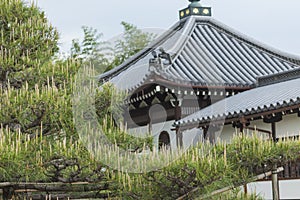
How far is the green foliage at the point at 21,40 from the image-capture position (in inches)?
241

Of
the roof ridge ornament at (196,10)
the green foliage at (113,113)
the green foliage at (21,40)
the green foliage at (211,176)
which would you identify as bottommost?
the green foliage at (211,176)

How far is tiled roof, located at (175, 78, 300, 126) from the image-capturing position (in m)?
10.5

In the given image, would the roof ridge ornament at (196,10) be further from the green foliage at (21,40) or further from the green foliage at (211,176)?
the green foliage at (211,176)

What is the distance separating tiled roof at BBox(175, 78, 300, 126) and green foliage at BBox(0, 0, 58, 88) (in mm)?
5309

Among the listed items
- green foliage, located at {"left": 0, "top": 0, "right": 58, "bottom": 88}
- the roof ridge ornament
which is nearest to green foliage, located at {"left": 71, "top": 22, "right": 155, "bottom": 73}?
the roof ridge ornament

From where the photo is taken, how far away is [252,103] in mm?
11344

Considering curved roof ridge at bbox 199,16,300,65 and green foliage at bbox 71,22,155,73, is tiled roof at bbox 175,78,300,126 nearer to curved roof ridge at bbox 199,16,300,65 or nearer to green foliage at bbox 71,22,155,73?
curved roof ridge at bbox 199,16,300,65

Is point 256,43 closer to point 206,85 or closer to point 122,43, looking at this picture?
point 206,85

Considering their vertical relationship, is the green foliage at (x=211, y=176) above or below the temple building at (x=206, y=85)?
below

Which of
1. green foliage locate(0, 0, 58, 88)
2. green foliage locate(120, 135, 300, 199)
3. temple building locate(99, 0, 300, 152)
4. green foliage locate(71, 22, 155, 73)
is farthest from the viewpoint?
green foliage locate(71, 22, 155, 73)

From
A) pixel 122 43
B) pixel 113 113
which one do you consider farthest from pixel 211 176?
pixel 122 43

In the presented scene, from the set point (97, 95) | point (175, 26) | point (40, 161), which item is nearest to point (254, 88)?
point (175, 26)

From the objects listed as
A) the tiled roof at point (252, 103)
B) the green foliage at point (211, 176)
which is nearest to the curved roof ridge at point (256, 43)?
the tiled roof at point (252, 103)

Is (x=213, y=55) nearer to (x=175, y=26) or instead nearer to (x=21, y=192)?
(x=175, y=26)
